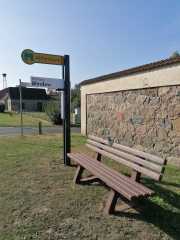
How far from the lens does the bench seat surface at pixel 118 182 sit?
3096 mm

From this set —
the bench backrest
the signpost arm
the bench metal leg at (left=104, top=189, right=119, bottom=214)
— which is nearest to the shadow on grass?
the bench metal leg at (left=104, top=189, right=119, bottom=214)

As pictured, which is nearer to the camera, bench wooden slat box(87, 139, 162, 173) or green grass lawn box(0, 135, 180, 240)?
green grass lawn box(0, 135, 180, 240)

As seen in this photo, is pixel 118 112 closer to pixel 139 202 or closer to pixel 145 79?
pixel 145 79

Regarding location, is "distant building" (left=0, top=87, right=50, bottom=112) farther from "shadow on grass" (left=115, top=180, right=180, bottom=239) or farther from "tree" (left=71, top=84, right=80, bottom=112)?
"shadow on grass" (left=115, top=180, right=180, bottom=239)

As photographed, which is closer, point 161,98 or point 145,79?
point 161,98

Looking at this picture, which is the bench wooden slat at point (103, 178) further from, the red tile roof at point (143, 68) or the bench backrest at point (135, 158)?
the red tile roof at point (143, 68)

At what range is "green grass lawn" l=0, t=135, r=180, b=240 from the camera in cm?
301

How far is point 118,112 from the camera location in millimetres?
9086

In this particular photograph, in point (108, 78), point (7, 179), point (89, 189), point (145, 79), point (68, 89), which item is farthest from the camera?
point (108, 78)

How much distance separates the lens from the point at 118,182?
3.53m

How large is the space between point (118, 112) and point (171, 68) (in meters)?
3.08

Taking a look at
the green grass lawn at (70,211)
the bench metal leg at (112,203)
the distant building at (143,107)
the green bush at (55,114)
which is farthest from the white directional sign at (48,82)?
the green bush at (55,114)

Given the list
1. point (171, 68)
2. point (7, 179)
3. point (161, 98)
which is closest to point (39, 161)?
point (7, 179)

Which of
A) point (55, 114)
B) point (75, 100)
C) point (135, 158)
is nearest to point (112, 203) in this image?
point (135, 158)
